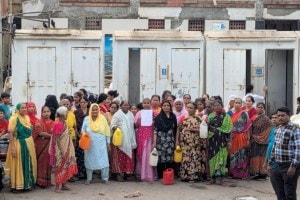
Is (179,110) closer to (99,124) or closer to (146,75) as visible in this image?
(99,124)

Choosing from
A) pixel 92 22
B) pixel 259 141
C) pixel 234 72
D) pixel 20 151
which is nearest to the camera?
pixel 20 151

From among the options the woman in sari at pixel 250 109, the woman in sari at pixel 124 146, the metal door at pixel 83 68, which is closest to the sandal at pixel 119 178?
the woman in sari at pixel 124 146

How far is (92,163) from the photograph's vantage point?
851 cm

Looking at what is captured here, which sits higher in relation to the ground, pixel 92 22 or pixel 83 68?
pixel 92 22

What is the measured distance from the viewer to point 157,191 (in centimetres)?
822

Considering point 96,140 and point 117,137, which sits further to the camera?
point 117,137

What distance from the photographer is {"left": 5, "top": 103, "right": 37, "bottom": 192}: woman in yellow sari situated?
7.71m

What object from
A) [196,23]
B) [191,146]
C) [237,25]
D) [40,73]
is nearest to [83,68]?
[40,73]

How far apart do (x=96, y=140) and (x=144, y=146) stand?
32.1 inches

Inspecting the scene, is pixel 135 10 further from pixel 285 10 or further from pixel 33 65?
pixel 33 65

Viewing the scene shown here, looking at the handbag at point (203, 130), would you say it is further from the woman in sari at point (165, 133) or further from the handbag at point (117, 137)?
the handbag at point (117, 137)

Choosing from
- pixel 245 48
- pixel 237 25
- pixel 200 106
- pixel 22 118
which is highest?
pixel 237 25

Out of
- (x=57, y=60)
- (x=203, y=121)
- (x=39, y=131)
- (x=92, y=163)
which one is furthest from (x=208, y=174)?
(x=57, y=60)

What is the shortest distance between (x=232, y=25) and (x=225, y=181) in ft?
44.2
